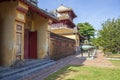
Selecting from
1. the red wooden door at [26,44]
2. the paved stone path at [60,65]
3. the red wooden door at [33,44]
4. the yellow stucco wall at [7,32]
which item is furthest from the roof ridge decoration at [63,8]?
the yellow stucco wall at [7,32]

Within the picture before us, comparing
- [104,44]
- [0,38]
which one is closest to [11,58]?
[0,38]

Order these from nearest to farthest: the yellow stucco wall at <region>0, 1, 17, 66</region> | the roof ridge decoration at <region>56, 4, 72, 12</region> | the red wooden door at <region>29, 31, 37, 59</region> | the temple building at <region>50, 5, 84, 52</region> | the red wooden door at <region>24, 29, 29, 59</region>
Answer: the yellow stucco wall at <region>0, 1, 17, 66</region> → the red wooden door at <region>24, 29, 29, 59</region> → the red wooden door at <region>29, 31, 37, 59</region> → the temple building at <region>50, 5, 84, 52</region> → the roof ridge decoration at <region>56, 4, 72, 12</region>

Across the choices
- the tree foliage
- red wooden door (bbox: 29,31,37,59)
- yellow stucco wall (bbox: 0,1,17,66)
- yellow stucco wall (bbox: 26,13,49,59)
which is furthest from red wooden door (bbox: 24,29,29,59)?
the tree foliage

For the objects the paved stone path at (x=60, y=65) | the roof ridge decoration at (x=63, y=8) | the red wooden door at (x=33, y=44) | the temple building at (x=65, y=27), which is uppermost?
the roof ridge decoration at (x=63, y=8)

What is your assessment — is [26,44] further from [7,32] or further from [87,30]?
[87,30]

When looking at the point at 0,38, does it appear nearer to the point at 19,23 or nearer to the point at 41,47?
the point at 19,23

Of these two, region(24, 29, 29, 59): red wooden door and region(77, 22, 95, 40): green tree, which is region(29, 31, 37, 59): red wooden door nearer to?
region(24, 29, 29, 59): red wooden door

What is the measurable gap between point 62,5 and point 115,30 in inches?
697

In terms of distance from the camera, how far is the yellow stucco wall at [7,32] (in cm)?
832

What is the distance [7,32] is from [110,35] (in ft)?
52.1

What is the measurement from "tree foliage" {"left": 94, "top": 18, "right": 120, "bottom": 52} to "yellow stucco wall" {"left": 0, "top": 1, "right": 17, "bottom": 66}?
1562cm

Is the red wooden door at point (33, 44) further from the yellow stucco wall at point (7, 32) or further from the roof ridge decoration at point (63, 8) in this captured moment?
the roof ridge decoration at point (63, 8)

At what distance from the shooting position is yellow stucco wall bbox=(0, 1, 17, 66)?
8320 millimetres

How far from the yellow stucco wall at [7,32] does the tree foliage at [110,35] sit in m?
15.6
